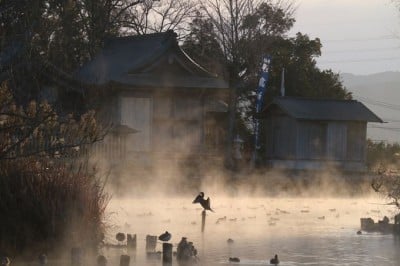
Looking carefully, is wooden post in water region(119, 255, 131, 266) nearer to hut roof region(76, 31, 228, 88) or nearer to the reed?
the reed

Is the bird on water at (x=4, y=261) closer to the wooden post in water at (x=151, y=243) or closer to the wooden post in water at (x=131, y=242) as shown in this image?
the wooden post in water at (x=131, y=242)

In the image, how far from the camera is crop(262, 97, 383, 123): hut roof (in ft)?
156

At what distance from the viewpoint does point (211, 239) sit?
19609 millimetres

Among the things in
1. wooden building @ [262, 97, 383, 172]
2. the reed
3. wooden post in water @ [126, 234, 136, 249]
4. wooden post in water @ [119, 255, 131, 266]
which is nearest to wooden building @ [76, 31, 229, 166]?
wooden building @ [262, 97, 383, 172]

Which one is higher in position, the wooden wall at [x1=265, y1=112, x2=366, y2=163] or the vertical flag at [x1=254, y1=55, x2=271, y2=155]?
the vertical flag at [x1=254, y1=55, x2=271, y2=155]

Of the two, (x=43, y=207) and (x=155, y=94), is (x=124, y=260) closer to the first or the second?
(x=43, y=207)

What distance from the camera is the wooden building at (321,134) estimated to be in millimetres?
47500

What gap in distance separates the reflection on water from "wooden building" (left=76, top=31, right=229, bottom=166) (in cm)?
1017

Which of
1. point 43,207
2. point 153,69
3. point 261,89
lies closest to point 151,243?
point 43,207

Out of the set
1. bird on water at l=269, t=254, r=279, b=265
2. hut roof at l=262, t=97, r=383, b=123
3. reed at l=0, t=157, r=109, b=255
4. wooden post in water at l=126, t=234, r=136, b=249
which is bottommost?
bird on water at l=269, t=254, r=279, b=265

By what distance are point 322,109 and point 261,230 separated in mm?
26506

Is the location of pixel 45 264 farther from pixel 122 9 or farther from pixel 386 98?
pixel 386 98

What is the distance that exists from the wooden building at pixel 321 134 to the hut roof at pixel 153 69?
22.9 feet

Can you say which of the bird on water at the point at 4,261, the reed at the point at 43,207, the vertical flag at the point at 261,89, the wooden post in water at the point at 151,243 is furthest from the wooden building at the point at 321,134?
the bird on water at the point at 4,261
